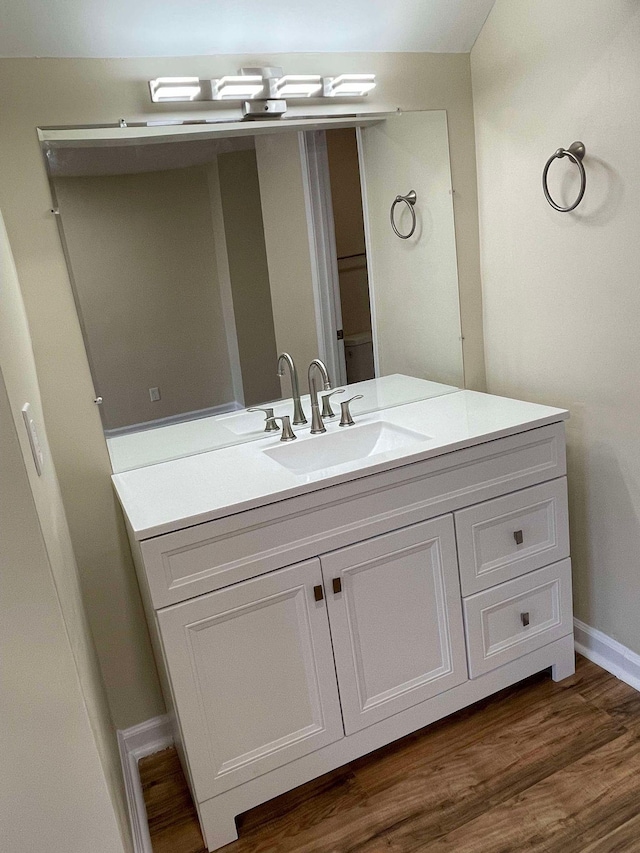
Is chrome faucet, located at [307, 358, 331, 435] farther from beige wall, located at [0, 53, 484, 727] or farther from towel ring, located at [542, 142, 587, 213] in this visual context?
towel ring, located at [542, 142, 587, 213]

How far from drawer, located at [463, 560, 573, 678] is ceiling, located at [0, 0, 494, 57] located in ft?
5.32

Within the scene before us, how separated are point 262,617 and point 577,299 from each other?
1.26 metres

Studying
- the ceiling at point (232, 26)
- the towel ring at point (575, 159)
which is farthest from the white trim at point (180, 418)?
the towel ring at point (575, 159)

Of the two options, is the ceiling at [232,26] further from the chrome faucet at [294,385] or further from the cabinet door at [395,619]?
the cabinet door at [395,619]

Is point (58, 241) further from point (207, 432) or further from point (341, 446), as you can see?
point (341, 446)

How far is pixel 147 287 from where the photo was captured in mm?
1896

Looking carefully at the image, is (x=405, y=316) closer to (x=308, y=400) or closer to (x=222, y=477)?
(x=308, y=400)

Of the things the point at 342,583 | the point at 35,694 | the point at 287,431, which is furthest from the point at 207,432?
the point at 35,694

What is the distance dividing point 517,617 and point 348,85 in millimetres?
1615

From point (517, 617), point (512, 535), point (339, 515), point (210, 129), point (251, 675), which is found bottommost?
point (517, 617)

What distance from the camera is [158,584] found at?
5.03ft

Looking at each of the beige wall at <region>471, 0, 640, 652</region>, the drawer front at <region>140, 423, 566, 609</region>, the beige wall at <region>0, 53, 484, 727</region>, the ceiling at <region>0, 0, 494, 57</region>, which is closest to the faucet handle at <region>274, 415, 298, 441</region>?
the drawer front at <region>140, 423, 566, 609</region>

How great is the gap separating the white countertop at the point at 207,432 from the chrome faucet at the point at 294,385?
2cm

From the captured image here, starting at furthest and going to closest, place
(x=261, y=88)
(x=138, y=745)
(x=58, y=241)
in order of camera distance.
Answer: (x=138, y=745), (x=261, y=88), (x=58, y=241)
